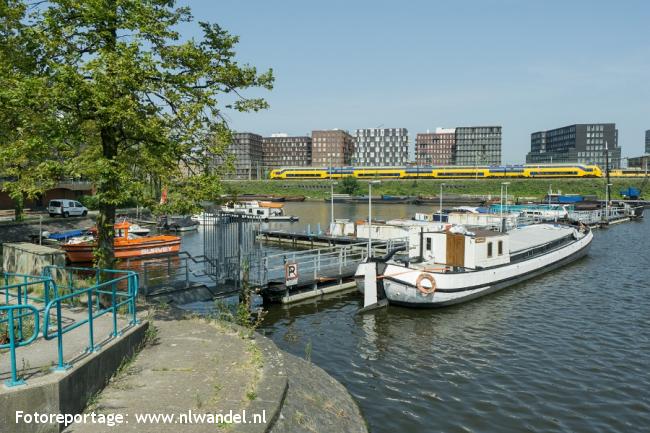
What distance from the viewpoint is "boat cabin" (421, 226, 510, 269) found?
85.4 feet

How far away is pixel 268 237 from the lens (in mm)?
51188

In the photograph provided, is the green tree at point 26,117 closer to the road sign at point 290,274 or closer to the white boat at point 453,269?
the road sign at point 290,274

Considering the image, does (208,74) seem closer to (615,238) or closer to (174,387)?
(174,387)

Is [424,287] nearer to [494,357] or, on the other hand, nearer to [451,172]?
[494,357]

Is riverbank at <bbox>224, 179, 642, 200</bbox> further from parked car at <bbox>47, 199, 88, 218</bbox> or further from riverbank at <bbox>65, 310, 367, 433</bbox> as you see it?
riverbank at <bbox>65, 310, 367, 433</bbox>

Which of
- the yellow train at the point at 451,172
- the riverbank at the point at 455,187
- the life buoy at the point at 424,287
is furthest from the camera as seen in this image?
the yellow train at the point at 451,172

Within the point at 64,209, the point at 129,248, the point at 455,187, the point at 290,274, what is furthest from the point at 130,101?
the point at 455,187

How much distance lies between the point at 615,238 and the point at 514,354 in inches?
1649

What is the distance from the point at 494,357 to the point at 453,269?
9423mm

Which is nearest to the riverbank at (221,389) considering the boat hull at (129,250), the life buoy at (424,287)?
the life buoy at (424,287)

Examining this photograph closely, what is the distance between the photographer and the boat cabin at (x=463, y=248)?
26031mm

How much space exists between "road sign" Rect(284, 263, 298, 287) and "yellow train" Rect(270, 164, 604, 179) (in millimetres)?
119809

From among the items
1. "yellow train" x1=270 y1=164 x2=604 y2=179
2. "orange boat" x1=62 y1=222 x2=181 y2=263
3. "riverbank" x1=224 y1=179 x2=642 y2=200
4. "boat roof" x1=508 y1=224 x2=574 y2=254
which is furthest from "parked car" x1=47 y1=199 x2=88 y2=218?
"yellow train" x1=270 y1=164 x2=604 y2=179

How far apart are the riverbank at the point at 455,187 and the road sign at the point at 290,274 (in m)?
107
